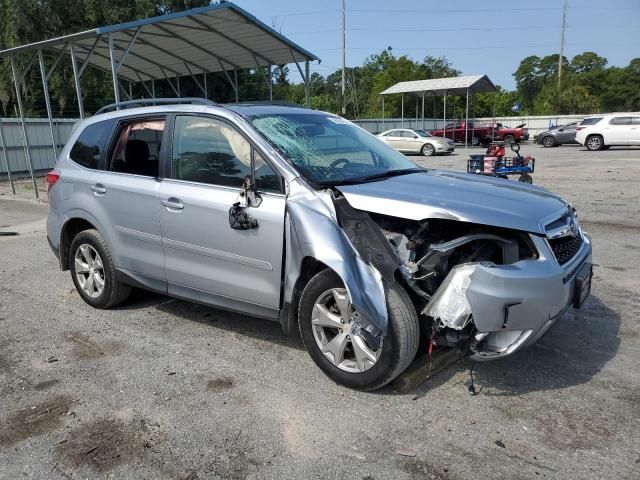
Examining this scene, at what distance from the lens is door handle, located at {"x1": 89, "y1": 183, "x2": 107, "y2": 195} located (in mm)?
4688

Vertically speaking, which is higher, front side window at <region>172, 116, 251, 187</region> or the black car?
front side window at <region>172, 116, 251, 187</region>

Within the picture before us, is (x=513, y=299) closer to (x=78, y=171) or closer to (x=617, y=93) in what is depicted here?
(x=78, y=171)

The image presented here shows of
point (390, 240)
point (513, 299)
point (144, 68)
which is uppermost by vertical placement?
point (144, 68)

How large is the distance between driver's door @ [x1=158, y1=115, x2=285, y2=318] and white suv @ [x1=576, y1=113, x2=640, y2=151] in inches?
998

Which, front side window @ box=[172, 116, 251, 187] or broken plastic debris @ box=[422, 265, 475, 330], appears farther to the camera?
front side window @ box=[172, 116, 251, 187]

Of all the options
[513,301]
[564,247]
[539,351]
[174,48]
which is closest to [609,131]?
[174,48]

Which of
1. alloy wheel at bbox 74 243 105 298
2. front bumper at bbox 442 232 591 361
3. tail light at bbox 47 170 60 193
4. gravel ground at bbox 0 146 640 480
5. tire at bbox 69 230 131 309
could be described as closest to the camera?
gravel ground at bbox 0 146 640 480

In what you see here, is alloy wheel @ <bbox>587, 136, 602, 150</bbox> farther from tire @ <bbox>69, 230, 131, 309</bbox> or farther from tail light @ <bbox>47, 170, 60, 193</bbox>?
tail light @ <bbox>47, 170, 60, 193</bbox>

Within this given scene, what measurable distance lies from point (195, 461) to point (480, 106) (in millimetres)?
59564

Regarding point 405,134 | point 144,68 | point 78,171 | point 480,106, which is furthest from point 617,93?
point 78,171

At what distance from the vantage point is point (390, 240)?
11.1 feet

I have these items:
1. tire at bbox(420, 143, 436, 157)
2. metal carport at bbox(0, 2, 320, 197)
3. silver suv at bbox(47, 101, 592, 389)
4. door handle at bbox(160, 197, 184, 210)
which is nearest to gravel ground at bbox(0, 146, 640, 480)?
silver suv at bbox(47, 101, 592, 389)

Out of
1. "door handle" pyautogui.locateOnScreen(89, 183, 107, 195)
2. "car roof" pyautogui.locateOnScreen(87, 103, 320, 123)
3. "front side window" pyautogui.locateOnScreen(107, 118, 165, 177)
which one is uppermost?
"car roof" pyautogui.locateOnScreen(87, 103, 320, 123)

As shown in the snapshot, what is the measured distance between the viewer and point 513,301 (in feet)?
9.83
